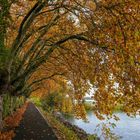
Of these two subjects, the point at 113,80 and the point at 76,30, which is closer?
the point at 113,80

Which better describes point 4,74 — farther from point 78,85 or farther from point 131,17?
point 131,17

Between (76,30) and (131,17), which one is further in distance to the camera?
(76,30)

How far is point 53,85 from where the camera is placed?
5047 centimetres

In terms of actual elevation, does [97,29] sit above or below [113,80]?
above

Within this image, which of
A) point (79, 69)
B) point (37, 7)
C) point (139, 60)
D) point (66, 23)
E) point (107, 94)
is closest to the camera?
point (139, 60)

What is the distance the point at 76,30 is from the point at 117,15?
8041 mm

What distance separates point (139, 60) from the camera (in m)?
9.21

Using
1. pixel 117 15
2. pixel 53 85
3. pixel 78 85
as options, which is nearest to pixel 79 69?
pixel 78 85

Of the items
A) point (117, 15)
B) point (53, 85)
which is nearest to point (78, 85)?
point (117, 15)

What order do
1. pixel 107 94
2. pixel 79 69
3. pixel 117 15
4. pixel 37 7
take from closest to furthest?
pixel 117 15 < pixel 107 94 < pixel 37 7 < pixel 79 69

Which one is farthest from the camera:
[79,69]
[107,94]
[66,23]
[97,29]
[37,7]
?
[66,23]

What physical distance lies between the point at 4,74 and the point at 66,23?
3.94m

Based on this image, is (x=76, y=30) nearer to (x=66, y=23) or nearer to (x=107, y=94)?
(x=66, y=23)

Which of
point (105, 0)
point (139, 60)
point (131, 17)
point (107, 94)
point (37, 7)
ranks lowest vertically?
point (107, 94)
